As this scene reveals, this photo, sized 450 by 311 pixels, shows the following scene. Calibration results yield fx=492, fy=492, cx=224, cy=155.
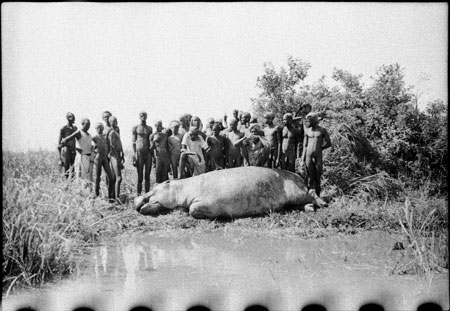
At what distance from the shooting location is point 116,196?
22.3 ft

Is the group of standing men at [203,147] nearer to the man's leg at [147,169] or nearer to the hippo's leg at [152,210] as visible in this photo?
the man's leg at [147,169]

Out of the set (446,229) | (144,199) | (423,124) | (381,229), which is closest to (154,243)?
(144,199)

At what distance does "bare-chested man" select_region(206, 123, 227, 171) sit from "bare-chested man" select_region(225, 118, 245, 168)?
80 millimetres

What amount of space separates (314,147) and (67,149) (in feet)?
11.0

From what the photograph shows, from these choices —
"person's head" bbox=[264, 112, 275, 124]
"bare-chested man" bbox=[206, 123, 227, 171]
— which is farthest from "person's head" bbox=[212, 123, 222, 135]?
"person's head" bbox=[264, 112, 275, 124]

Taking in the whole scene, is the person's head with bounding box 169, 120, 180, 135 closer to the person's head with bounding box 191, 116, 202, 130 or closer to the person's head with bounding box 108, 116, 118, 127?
the person's head with bounding box 191, 116, 202, 130

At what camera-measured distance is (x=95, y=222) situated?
531cm

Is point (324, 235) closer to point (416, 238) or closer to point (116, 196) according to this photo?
point (416, 238)

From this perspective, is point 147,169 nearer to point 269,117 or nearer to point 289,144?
point 269,117

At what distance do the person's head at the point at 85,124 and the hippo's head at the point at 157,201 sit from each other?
117 centimetres

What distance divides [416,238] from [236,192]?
2.48 meters

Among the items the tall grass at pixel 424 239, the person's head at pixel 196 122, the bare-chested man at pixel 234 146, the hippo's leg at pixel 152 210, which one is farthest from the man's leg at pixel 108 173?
the tall grass at pixel 424 239

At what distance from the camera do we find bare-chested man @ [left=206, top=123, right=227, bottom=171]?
7199 millimetres

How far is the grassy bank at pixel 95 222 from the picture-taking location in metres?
4.35
